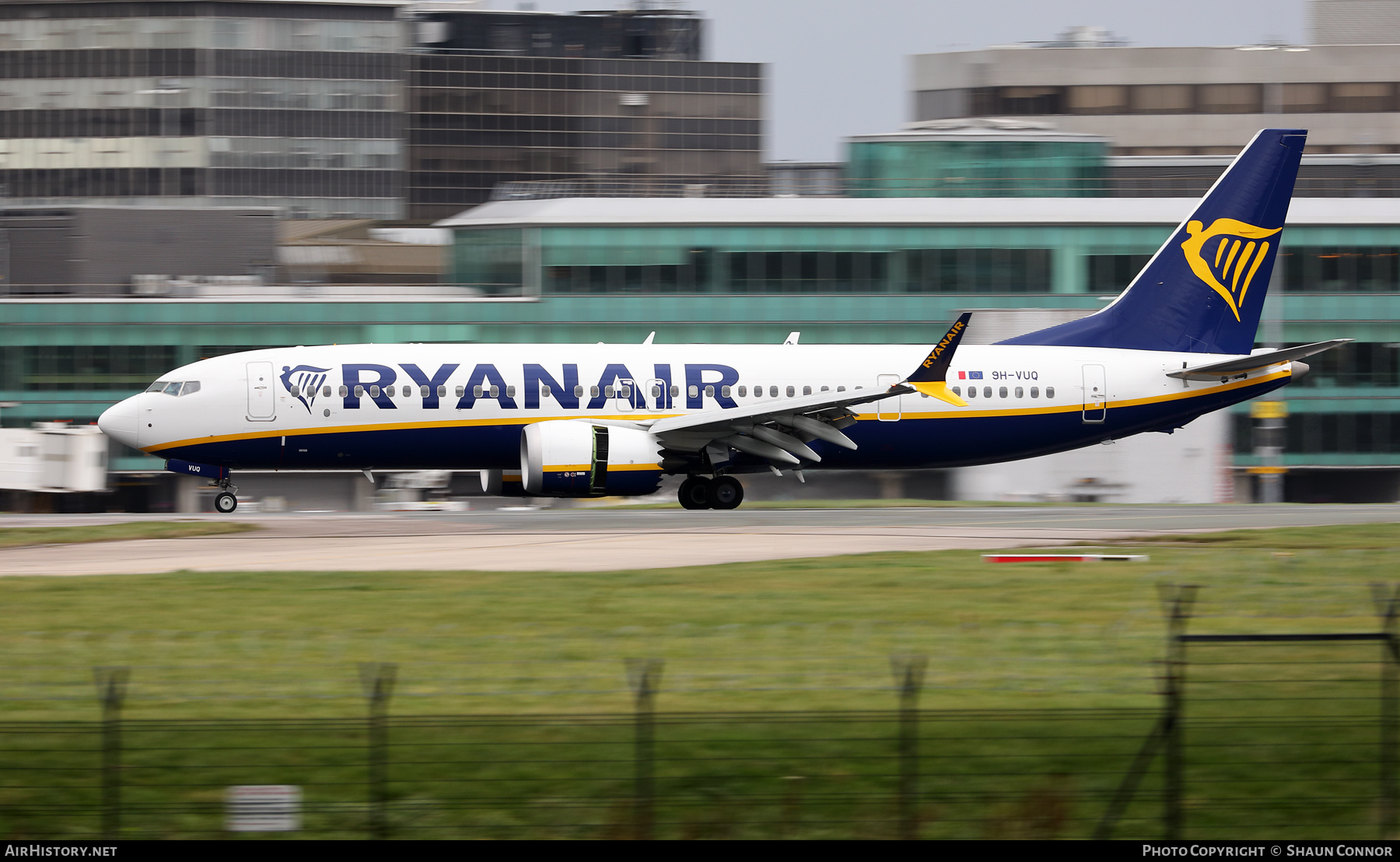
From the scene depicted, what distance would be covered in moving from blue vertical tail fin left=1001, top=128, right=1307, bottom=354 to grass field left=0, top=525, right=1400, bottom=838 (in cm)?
1985

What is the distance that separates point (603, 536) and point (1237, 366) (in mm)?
16918

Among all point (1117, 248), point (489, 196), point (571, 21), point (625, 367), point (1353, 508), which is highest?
point (571, 21)

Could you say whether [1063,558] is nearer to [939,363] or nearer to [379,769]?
[939,363]

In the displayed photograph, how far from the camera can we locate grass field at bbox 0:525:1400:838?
11.1 metres

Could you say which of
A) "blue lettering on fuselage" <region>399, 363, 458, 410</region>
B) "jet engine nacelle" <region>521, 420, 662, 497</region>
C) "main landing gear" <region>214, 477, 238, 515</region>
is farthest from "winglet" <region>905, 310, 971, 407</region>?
"main landing gear" <region>214, 477, 238, 515</region>

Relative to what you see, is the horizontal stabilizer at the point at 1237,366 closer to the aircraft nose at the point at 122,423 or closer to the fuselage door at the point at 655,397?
the fuselage door at the point at 655,397

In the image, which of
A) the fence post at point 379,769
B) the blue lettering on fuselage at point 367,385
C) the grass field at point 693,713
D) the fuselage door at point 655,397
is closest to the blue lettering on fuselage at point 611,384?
the fuselage door at point 655,397

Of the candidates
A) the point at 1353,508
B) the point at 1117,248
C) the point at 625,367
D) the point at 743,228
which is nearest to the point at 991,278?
the point at 1117,248

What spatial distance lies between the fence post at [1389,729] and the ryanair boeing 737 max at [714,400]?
2145cm

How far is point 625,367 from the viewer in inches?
1395

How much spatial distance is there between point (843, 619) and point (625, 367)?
58.3 feet

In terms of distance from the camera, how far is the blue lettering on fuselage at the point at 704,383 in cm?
3553

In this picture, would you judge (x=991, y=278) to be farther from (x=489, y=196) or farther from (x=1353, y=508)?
(x=489, y=196)

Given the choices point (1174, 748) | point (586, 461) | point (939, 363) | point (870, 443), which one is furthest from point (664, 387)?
point (1174, 748)
